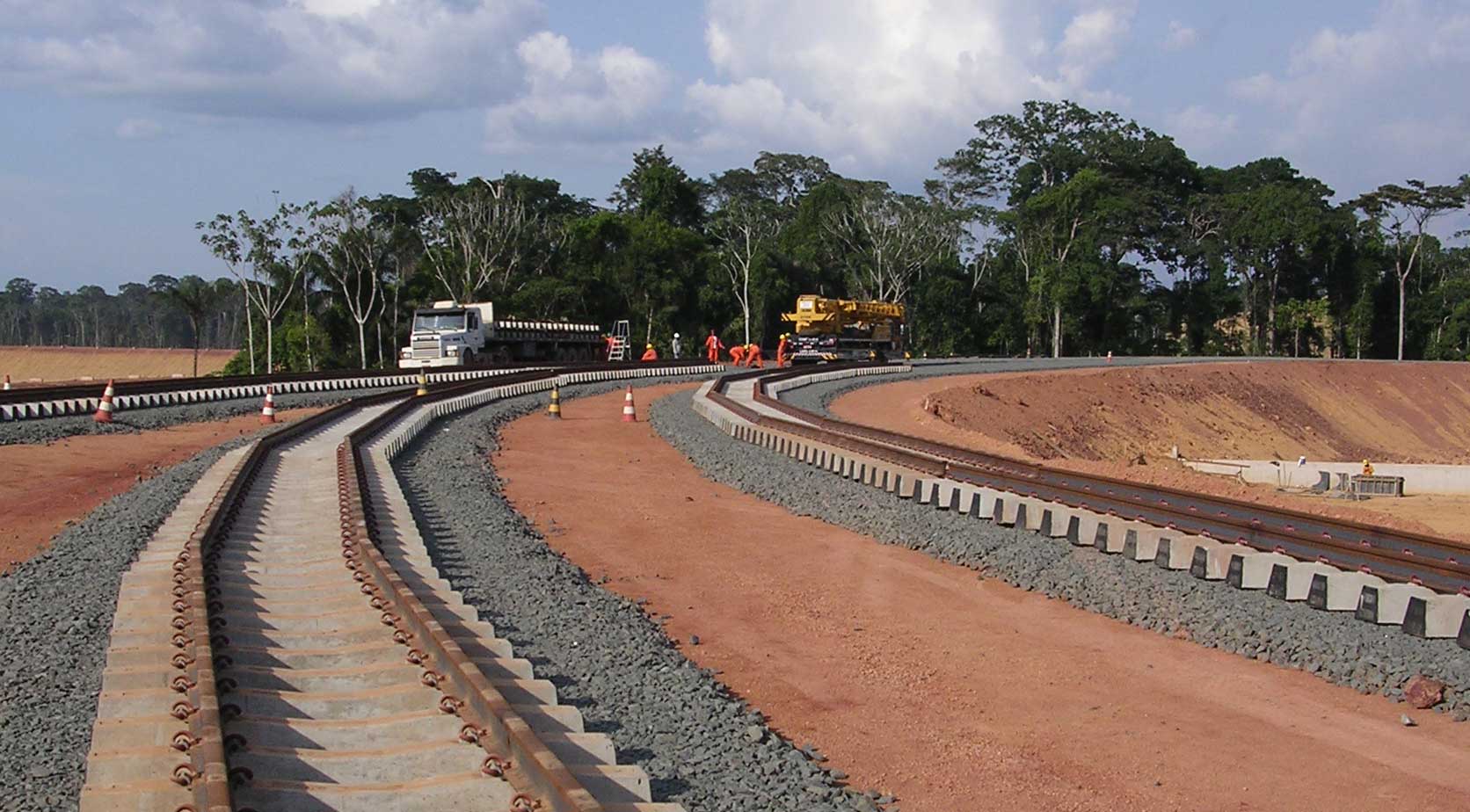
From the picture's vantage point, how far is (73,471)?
1898cm

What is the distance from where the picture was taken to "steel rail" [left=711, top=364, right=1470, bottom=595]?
10.3 metres

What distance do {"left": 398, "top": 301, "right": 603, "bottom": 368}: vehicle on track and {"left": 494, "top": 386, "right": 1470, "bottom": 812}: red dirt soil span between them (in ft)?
Result: 115

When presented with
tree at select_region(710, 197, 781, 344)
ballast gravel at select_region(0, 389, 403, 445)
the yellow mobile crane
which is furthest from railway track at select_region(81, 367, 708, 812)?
tree at select_region(710, 197, 781, 344)

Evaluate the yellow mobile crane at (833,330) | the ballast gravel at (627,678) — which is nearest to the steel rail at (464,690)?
the ballast gravel at (627,678)

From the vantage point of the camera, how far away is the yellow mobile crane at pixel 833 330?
188 feet

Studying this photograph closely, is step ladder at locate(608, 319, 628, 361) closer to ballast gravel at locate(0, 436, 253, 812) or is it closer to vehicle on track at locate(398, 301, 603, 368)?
vehicle on track at locate(398, 301, 603, 368)

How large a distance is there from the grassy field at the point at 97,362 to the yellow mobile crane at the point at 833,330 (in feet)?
145

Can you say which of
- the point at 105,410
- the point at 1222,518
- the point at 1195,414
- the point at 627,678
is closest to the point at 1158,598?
the point at 1222,518

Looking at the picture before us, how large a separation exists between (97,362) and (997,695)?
9899cm

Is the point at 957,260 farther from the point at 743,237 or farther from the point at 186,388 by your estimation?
the point at 186,388

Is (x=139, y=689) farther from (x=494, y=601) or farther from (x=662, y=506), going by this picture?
(x=662, y=506)

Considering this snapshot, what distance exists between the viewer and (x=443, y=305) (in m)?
49.5

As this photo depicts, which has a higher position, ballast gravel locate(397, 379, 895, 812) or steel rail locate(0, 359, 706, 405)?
steel rail locate(0, 359, 706, 405)

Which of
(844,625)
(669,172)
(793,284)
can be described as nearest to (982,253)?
(793,284)
